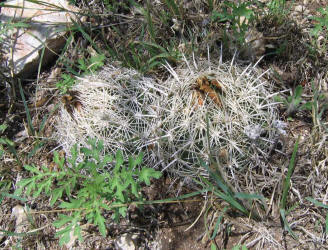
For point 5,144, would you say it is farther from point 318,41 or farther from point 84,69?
point 318,41

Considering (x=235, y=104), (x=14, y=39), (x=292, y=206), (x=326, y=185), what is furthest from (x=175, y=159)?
(x=14, y=39)

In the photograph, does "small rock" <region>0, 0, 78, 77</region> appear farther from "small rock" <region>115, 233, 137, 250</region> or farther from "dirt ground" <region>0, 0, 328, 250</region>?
"small rock" <region>115, 233, 137, 250</region>

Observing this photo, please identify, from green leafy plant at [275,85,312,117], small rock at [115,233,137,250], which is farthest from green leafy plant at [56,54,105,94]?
green leafy plant at [275,85,312,117]

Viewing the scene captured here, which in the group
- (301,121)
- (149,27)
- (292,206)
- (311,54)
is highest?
(149,27)

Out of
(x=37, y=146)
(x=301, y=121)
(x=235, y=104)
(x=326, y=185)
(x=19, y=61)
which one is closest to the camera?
(x=235, y=104)

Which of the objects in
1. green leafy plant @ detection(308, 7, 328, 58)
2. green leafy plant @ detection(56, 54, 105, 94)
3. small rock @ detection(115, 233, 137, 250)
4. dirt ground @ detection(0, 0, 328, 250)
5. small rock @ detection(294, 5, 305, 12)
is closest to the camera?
dirt ground @ detection(0, 0, 328, 250)

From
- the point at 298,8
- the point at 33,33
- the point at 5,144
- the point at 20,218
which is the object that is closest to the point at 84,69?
the point at 33,33

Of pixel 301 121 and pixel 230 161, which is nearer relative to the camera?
pixel 230 161

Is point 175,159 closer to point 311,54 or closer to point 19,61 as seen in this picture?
point 311,54
